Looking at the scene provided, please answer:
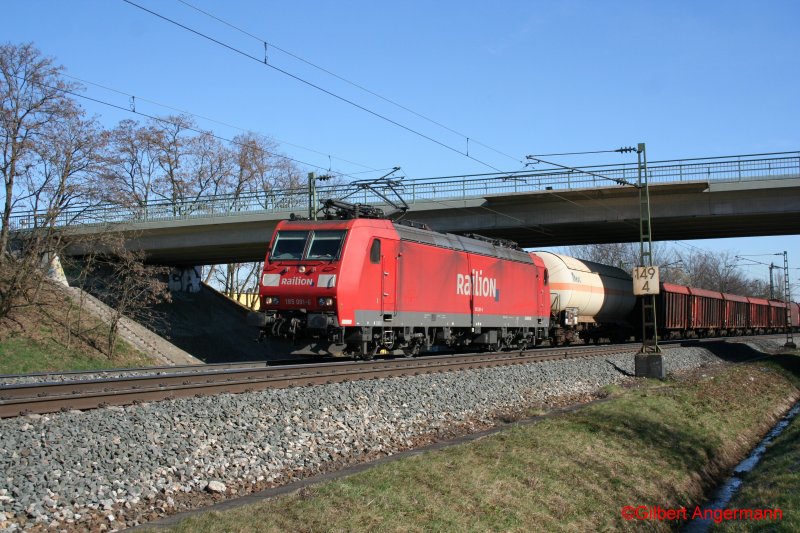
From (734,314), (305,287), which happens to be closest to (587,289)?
(305,287)

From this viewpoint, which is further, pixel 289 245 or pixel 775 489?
pixel 289 245

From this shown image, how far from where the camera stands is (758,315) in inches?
2275

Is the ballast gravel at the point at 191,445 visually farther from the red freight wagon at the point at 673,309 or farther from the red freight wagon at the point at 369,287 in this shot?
the red freight wagon at the point at 673,309

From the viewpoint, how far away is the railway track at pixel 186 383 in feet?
30.1

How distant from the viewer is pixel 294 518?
6578 millimetres

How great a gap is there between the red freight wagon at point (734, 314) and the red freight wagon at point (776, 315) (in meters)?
8.80

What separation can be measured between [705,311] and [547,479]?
39.2 m

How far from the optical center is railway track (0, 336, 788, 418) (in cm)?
922

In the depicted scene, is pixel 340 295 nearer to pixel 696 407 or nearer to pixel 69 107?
pixel 696 407

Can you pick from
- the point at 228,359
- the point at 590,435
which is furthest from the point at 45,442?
the point at 228,359

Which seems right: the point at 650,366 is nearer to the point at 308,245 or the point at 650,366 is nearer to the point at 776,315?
the point at 308,245

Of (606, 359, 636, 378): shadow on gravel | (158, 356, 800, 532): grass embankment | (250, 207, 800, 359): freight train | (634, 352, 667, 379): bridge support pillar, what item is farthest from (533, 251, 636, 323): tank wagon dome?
(158, 356, 800, 532): grass embankment

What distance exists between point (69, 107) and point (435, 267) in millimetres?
16432

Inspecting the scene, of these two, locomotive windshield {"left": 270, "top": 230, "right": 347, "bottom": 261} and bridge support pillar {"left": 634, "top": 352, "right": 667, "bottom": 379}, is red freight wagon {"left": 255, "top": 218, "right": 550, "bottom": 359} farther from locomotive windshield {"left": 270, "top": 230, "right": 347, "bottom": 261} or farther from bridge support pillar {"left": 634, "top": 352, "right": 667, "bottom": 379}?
bridge support pillar {"left": 634, "top": 352, "right": 667, "bottom": 379}
